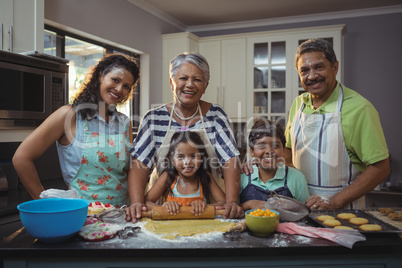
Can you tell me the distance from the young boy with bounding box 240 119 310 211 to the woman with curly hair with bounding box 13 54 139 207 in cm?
60

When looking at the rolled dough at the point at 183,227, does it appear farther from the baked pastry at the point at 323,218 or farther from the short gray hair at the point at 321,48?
the short gray hair at the point at 321,48

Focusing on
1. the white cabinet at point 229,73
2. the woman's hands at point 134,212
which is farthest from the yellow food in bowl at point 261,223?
the white cabinet at point 229,73

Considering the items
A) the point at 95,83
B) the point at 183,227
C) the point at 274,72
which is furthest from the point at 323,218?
the point at 274,72

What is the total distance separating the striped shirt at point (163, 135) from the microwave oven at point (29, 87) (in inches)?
35.0

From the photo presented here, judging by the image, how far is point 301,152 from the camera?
5.50 feet

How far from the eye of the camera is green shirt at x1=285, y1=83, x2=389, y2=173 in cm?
145

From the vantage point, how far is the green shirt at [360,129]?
4.77 ft

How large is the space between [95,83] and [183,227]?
2.82 feet

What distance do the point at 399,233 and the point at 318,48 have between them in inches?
34.8

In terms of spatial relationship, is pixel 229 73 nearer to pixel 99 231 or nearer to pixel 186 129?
pixel 186 129

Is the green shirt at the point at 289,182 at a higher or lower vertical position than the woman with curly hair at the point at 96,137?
lower

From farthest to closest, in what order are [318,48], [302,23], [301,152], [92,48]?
[302,23], [92,48], [301,152], [318,48]

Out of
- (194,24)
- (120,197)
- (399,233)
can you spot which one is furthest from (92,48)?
(399,233)

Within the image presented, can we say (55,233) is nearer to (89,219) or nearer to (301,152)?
(89,219)
